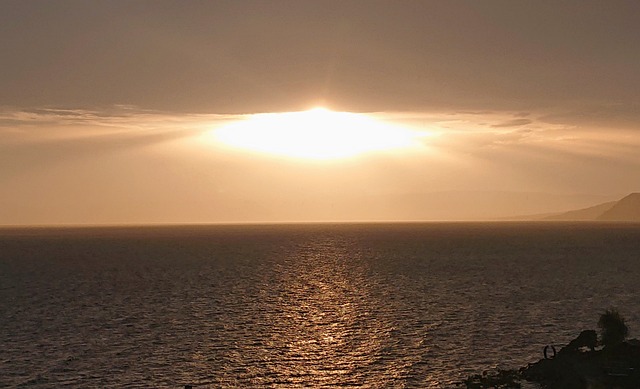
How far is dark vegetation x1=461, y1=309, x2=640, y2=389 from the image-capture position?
5816 cm

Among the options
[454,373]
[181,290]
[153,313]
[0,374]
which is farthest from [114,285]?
[454,373]

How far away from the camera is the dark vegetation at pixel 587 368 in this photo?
191 feet

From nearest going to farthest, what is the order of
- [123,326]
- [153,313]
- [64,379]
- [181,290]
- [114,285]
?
[64,379]
[123,326]
[153,313]
[181,290]
[114,285]

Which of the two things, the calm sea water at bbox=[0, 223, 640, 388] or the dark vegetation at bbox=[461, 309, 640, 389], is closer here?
the dark vegetation at bbox=[461, 309, 640, 389]

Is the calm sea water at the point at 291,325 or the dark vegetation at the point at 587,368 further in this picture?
the calm sea water at the point at 291,325

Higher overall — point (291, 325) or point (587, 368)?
point (587, 368)

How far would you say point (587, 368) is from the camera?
60.2 metres

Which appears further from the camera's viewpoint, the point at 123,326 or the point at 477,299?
the point at 477,299

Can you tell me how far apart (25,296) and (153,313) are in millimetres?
36833

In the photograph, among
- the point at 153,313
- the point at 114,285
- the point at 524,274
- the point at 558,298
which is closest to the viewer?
the point at 153,313

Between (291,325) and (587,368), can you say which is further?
(291,325)

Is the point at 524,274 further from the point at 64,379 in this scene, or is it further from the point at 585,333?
the point at 64,379

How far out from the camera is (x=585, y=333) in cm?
6531

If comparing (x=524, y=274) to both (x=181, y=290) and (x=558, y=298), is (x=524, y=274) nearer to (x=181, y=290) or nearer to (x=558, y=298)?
(x=558, y=298)
